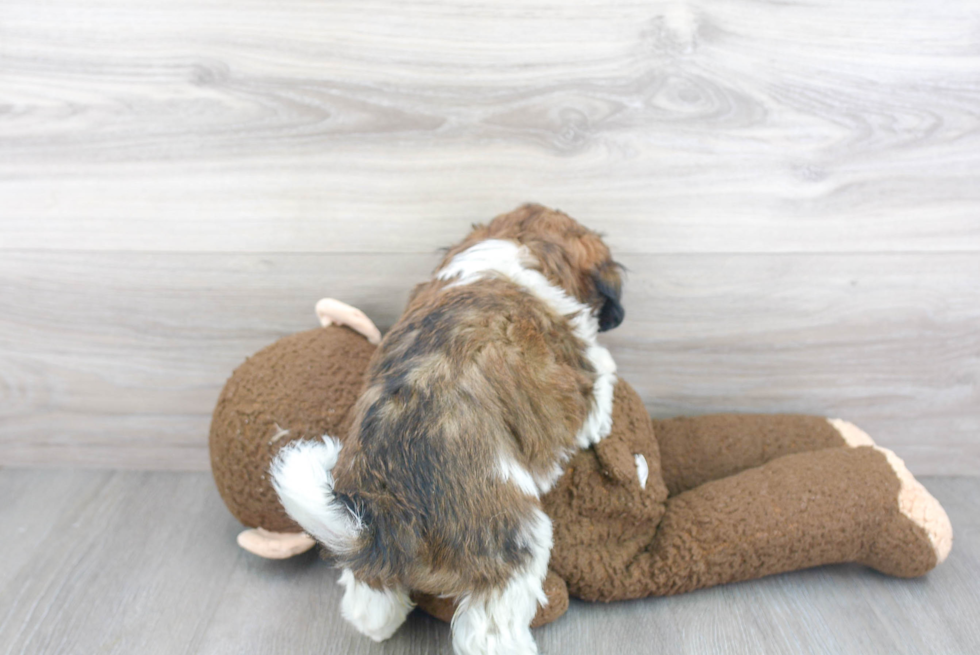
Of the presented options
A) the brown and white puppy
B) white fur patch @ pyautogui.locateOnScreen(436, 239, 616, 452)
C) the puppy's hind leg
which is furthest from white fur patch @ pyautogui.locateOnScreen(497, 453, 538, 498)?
the puppy's hind leg

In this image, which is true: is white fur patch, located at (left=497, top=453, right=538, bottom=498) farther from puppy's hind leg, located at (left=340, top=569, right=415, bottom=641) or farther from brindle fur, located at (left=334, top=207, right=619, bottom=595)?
puppy's hind leg, located at (left=340, top=569, right=415, bottom=641)

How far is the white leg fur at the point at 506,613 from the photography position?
0.96 m

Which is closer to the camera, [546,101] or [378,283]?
[546,101]

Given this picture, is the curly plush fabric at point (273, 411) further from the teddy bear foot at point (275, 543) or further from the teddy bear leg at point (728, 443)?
the teddy bear leg at point (728, 443)

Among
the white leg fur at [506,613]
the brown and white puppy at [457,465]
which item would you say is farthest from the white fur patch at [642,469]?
the white leg fur at [506,613]

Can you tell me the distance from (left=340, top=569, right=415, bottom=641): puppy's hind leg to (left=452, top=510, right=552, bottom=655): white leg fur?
0.13 metres

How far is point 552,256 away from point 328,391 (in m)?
0.50

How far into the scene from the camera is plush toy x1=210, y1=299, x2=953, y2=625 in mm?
1198

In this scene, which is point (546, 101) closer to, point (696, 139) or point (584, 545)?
point (696, 139)

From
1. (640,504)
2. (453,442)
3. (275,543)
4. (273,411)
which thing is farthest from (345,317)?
(640,504)

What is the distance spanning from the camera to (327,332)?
1386mm

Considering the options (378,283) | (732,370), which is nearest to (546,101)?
(378,283)

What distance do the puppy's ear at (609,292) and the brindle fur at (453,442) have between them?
0.21m

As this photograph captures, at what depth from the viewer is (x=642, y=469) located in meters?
1.22
